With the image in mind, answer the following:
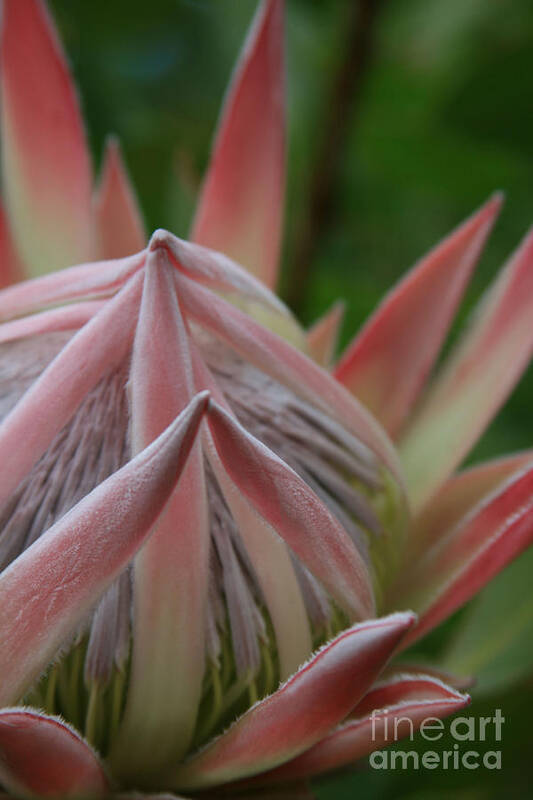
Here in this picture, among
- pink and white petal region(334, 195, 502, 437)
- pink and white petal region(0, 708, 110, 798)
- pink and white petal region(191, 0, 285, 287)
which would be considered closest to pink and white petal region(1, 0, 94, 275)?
pink and white petal region(191, 0, 285, 287)

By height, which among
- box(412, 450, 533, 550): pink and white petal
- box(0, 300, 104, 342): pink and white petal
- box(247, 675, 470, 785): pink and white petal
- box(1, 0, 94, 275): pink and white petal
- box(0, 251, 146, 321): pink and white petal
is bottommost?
box(247, 675, 470, 785): pink and white petal

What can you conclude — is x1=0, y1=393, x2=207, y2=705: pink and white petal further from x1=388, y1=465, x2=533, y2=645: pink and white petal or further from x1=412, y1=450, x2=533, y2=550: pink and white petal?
x1=412, y1=450, x2=533, y2=550: pink and white petal

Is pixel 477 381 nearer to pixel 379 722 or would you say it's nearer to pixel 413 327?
pixel 413 327

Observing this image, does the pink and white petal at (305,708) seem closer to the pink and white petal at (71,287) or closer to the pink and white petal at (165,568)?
the pink and white petal at (165,568)

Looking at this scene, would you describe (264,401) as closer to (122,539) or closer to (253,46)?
(122,539)

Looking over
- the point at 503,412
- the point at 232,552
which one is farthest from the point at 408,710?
the point at 503,412
